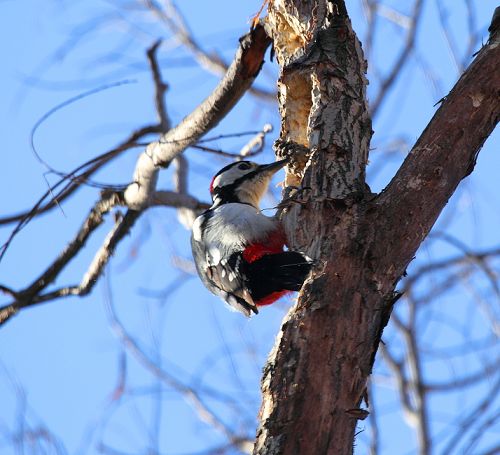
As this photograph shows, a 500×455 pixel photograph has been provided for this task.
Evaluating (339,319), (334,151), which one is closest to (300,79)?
(334,151)

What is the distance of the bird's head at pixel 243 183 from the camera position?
450 cm

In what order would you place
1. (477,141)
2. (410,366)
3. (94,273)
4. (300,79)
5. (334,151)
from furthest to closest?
(410,366)
(94,273)
(300,79)
(334,151)
(477,141)

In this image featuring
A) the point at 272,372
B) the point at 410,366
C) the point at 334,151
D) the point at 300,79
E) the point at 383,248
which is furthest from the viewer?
the point at 410,366

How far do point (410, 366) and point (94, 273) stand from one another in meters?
2.17

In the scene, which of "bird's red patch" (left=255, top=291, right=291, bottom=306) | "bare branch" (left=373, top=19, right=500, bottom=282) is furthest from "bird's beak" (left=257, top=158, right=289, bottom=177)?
"bare branch" (left=373, top=19, right=500, bottom=282)

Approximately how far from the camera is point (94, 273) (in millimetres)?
4691

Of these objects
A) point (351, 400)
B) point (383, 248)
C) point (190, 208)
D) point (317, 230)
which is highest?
point (190, 208)

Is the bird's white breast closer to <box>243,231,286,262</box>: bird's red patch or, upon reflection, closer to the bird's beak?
<box>243,231,286,262</box>: bird's red patch

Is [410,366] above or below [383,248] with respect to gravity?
above

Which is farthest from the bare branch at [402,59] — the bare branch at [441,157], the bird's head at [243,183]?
the bare branch at [441,157]

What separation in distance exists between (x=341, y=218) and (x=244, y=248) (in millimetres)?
832

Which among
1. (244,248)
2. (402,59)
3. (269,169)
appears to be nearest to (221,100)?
(269,169)

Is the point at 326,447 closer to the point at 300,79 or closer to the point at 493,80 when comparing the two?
the point at 493,80

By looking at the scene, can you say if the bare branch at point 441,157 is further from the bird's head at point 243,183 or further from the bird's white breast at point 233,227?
the bird's head at point 243,183
